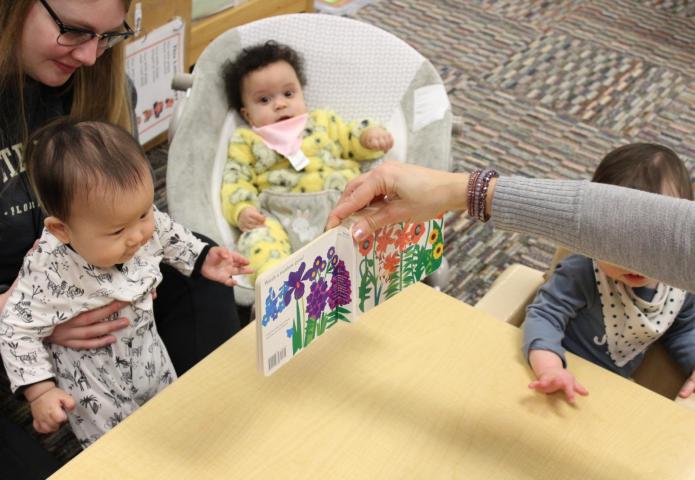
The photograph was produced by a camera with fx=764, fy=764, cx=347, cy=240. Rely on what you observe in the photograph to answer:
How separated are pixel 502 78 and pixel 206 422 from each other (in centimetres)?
257

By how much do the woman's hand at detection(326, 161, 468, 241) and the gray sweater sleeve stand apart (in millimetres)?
91

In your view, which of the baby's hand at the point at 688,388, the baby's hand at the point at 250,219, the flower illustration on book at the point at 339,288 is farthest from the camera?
the baby's hand at the point at 250,219

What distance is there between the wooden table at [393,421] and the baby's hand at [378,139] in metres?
0.92

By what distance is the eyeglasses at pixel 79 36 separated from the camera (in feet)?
4.32

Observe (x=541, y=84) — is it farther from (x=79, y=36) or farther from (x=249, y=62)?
(x=79, y=36)

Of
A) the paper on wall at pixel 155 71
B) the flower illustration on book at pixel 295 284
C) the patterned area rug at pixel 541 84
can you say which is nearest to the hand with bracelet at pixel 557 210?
the flower illustration on book at pixel 295 284

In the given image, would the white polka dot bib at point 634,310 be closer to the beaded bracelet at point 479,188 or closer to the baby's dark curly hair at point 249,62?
the beaded bracelet at point 479,188

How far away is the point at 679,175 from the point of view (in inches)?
53.3

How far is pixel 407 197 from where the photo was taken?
1.13m

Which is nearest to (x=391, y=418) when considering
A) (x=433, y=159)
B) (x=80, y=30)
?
(x=80, y=30)

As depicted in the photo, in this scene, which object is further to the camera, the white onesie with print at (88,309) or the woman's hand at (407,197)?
the white onesie with print at (88,309)

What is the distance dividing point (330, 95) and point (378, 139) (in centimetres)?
25

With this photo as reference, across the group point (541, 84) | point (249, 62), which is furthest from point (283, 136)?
point (541, 84)

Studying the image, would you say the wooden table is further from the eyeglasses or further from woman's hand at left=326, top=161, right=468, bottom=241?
the eyeglasses
